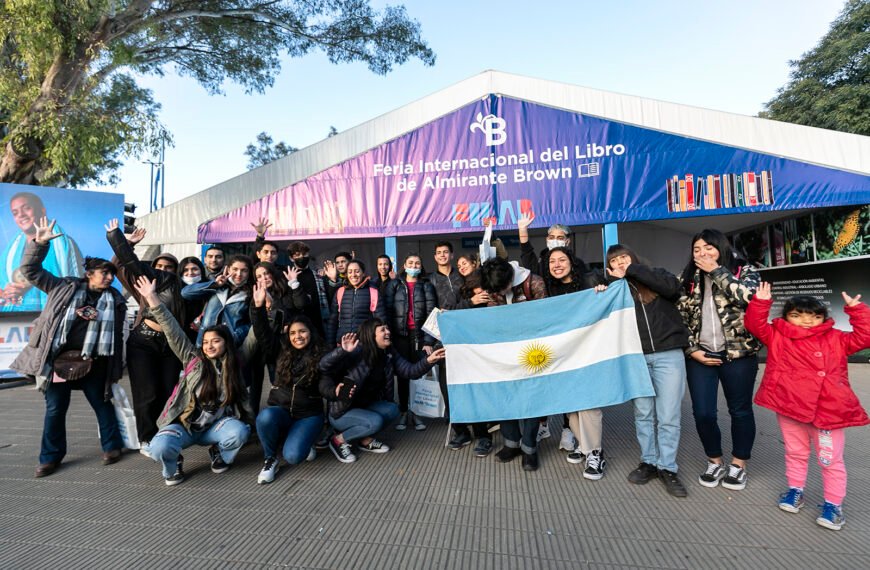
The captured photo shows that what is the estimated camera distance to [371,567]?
2053 mm

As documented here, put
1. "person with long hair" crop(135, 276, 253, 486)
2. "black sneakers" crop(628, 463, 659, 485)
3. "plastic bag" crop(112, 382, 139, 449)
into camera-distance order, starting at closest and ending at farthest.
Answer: "black sneakers" crop(628, 463, 659, 485) < "person with long hair" crop(135, 276, 253, 486) < "plastic bag" crop(112, 382, 139, 449)

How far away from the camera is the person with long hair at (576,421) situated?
2990 mm

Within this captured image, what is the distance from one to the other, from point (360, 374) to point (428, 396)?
0.72 meters

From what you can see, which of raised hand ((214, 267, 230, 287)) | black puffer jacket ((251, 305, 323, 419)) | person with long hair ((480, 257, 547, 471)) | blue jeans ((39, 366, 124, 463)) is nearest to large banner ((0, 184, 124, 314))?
blue jeans ((39, 366, 124, 463))

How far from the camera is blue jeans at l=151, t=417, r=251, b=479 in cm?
294

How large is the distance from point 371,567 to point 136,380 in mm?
2584

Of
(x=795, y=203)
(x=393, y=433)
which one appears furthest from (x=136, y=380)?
(x=795, y=203)

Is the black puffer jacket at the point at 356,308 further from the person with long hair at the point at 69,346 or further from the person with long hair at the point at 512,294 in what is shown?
the person with long hair at the point at 69,346

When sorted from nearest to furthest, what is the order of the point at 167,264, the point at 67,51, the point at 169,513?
the point at 169,513
the point at 167,264
the point at 67,51

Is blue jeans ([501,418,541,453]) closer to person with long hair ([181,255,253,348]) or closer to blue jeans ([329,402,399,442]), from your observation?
blue jeans ([329,402,399,442])

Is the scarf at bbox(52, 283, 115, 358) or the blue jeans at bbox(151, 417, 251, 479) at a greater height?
the scarf at bbox(52, 283, 115, 358)

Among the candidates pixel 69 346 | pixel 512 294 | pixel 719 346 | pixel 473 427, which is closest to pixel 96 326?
pixel 69 346

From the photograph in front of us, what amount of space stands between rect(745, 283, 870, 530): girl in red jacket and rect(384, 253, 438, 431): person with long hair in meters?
2.65

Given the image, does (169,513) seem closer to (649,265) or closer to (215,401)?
(215,401)
